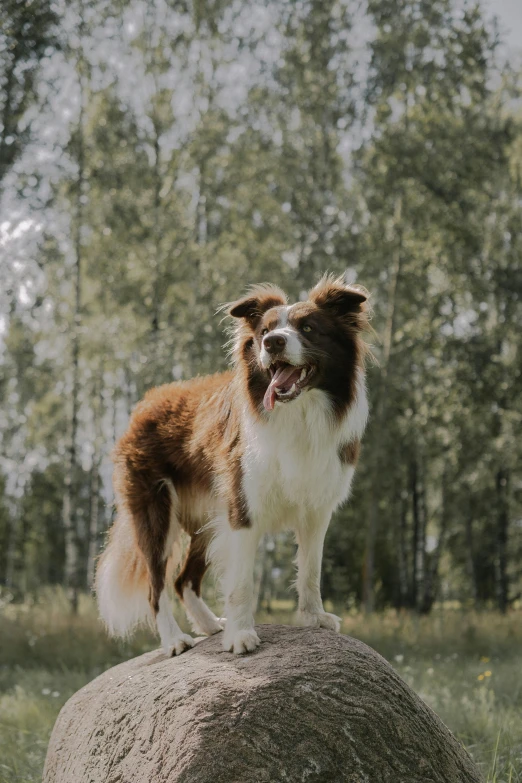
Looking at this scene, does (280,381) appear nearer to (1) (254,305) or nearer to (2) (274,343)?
(2) (274,343)

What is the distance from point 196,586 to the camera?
5.71 m

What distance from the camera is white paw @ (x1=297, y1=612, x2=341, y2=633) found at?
481 cm

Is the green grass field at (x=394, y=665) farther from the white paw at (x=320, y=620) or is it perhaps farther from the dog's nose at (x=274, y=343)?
the dog's nose at (x=274, y=343)

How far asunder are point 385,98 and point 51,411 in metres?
14.6

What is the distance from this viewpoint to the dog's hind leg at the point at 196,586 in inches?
221

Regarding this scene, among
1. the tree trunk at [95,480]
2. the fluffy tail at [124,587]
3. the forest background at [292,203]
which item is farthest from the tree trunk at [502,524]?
the fluffy tail at [124,587]

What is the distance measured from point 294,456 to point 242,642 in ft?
3.40

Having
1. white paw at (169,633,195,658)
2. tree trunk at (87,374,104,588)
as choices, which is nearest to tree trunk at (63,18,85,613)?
tree trunk at (87,374,104,588)

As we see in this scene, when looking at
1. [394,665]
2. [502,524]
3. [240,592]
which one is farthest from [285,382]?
[502,524]

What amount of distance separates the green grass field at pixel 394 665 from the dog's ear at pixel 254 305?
9.39ft

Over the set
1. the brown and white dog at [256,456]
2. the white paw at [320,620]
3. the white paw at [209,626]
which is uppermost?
the brown and white dog at [256,456]

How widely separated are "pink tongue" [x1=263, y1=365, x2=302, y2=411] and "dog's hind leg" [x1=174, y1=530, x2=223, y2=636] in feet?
5.03

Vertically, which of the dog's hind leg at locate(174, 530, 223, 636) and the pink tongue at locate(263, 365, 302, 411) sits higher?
the pink tongue at locate(263, 365, 302, 411)

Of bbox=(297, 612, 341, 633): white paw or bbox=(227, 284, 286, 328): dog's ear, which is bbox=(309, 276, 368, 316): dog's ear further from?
bbox=(297, 612, 341, 633): white paw
